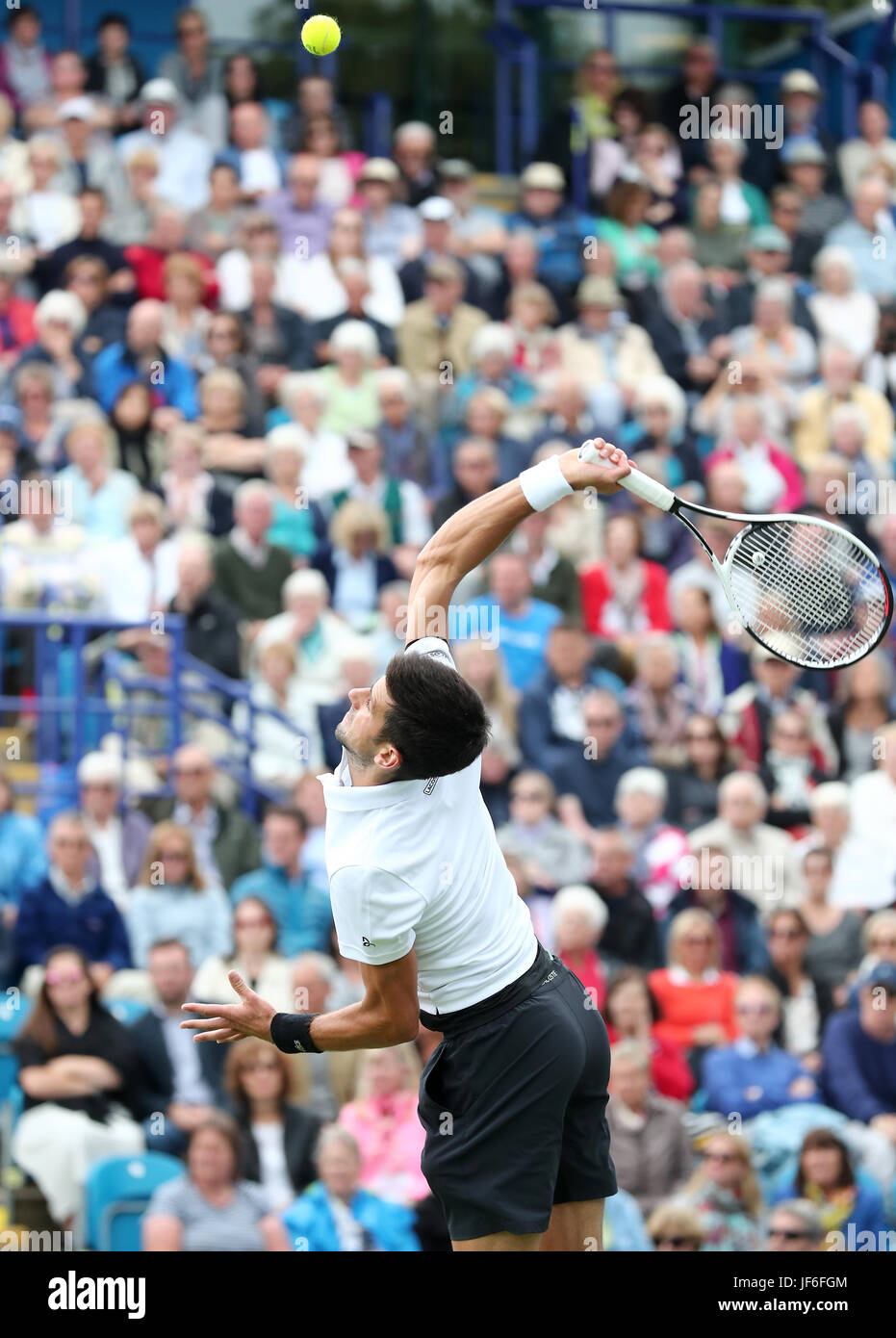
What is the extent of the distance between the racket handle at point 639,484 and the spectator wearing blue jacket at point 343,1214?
11.2 feet

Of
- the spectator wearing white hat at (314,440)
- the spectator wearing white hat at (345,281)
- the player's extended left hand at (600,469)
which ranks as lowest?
A: the spectator wearing white hat at (314,440)

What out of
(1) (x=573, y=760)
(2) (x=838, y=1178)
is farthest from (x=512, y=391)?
(2) (x=838, y=1178)

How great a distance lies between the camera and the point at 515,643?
909 cm

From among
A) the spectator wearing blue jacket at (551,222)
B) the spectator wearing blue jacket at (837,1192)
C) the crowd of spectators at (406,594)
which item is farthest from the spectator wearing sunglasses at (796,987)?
the spectator wearing blue jacket at (551,222)

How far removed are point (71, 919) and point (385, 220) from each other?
202 inches

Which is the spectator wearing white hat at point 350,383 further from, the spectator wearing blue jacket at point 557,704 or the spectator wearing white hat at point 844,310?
the spectator wearing white hat at point 844,310

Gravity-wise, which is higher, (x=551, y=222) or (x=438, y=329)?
(x=551, y=222)

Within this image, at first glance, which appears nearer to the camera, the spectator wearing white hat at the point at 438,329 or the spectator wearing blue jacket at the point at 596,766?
the spectator wearing blue jacket at the point at 596,766

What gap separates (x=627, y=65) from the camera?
13328mm

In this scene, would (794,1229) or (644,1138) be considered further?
(644,1138)

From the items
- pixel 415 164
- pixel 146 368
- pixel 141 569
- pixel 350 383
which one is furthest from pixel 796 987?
pixel 415 164

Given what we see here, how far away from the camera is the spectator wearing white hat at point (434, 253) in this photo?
1075 cm

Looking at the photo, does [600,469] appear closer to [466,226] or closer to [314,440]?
[314,440]
